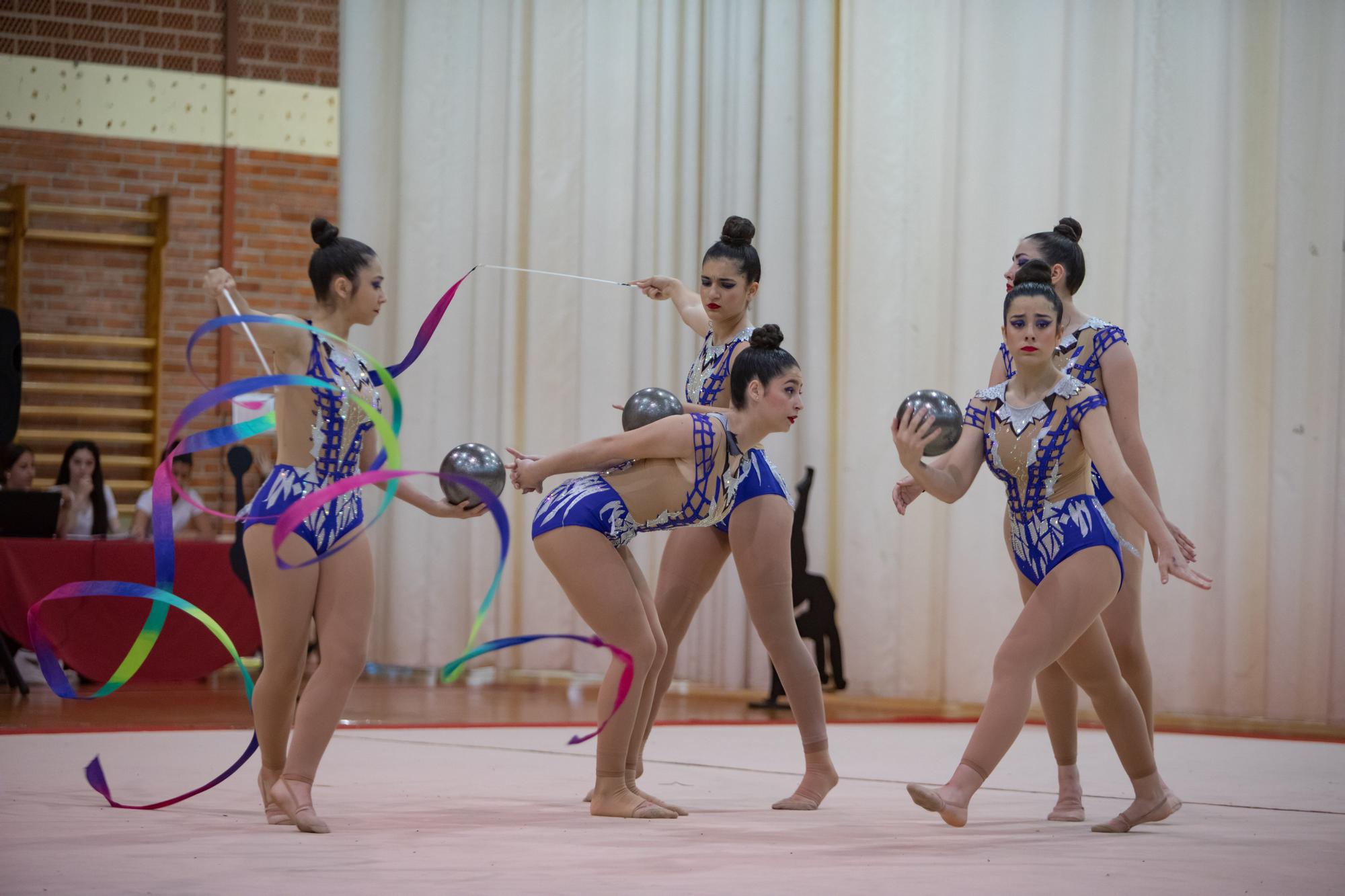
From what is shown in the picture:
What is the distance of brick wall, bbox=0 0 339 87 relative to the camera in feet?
30.2

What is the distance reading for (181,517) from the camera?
27.6 ft

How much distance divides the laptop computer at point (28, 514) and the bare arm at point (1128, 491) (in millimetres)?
5635

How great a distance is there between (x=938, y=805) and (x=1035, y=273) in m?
1.23

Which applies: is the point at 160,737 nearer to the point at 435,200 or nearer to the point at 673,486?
the point at 673,486

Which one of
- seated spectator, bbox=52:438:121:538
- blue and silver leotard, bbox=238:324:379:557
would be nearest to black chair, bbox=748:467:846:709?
blue and silver leotard, bbox=238:324:379:557

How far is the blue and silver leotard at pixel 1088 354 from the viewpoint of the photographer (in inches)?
143

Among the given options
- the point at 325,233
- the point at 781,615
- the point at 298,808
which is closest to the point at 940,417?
the point at 781,615

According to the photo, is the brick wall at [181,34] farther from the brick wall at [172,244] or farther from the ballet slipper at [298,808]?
the ballet slipper at [298,808]

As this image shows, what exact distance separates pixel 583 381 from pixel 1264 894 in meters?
5.83

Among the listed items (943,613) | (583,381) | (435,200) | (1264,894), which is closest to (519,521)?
(583,381)

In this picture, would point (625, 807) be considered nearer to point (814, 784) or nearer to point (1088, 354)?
point (814, 784)

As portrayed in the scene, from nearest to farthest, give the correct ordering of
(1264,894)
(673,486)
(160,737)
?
1. (1264,894)
2. (673,486)
3. (160,737)

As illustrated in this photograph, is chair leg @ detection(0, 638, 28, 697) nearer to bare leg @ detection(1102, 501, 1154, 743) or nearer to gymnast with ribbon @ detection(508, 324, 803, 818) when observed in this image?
gymnast with ribbon @ detection(508, 324, 803, 818)

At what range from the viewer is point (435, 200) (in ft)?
27.5
